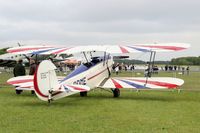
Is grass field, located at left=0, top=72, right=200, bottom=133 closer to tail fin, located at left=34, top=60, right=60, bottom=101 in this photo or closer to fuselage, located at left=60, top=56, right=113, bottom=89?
tail fin, located at left=34, top=60, right=60, bottom=101

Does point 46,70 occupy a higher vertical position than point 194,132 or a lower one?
higher

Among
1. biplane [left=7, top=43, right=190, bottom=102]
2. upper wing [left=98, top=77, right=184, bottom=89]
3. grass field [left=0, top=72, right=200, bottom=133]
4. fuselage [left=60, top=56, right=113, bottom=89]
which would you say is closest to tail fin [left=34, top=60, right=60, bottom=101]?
biplane [left=7, top=43, right=190, bottom=102]

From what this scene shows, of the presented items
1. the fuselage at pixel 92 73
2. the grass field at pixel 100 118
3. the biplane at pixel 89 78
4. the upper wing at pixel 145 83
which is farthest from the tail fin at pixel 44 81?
the upper wing at pixel 145 83

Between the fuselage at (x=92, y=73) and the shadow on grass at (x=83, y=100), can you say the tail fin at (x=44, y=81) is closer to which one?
the shadow on grass at (x=83, y=100)

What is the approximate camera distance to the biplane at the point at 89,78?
37.4ft

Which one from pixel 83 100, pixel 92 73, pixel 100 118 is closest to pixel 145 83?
pixel 92 73

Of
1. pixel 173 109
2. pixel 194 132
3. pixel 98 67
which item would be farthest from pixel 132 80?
pixel 194 132

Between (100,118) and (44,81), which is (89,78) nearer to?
(44,81)

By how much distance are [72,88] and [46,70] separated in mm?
996

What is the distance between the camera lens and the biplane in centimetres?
1141

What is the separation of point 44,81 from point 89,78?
114 inches

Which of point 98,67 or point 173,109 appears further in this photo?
point 98,67

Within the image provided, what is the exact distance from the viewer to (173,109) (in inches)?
437

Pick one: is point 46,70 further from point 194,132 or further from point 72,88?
point 194,132
